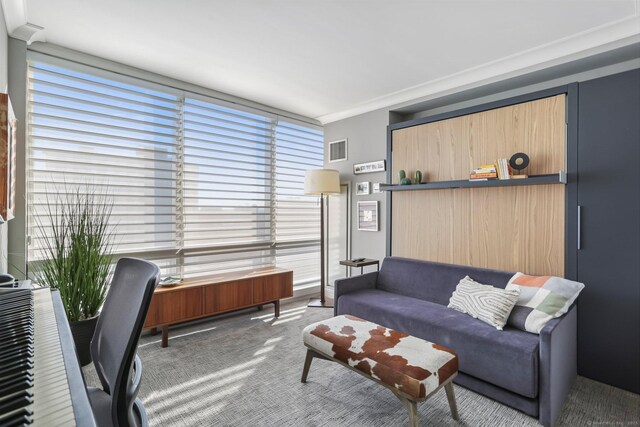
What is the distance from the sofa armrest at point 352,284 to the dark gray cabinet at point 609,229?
1.80 m

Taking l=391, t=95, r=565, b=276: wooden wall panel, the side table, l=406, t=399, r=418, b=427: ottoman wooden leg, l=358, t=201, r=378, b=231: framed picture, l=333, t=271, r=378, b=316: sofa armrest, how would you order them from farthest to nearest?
1. l=358, t=201, r=378, b=231: framed picture
2. the side table
3. l=333, t=271, r=378, b=316: sofa armrest
4. l=391, t=95, r=565, b=276: wooden wall panel
5. l=406, t=399, r=418, b=427: ottoman wooden leg

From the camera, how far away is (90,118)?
117 inches

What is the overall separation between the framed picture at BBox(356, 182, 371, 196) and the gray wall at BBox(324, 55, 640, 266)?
0.06 metres

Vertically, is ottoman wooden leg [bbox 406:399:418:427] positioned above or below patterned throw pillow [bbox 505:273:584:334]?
below

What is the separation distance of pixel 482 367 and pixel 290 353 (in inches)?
60.2

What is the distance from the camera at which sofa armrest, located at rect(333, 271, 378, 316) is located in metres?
3.28

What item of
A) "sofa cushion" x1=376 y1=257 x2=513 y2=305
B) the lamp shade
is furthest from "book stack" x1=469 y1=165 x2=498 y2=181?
the lamp shade

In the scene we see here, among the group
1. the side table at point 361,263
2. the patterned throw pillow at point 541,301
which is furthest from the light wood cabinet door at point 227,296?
the patterned throw pillow at point 541,301

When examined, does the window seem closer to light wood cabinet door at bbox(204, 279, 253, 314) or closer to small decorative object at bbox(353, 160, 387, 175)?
light wood cabinet door at bbox(204, 279, 253, 314)

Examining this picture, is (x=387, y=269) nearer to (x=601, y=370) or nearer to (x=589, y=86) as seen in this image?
(x=601, y=370)

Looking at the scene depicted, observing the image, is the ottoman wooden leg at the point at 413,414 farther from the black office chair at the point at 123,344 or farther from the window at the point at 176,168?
the window at the point at 176,168

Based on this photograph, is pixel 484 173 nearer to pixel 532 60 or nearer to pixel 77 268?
pixel 532 60

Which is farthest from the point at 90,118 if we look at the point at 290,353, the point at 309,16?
the point at 290,353

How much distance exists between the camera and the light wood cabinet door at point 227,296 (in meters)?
3.30
